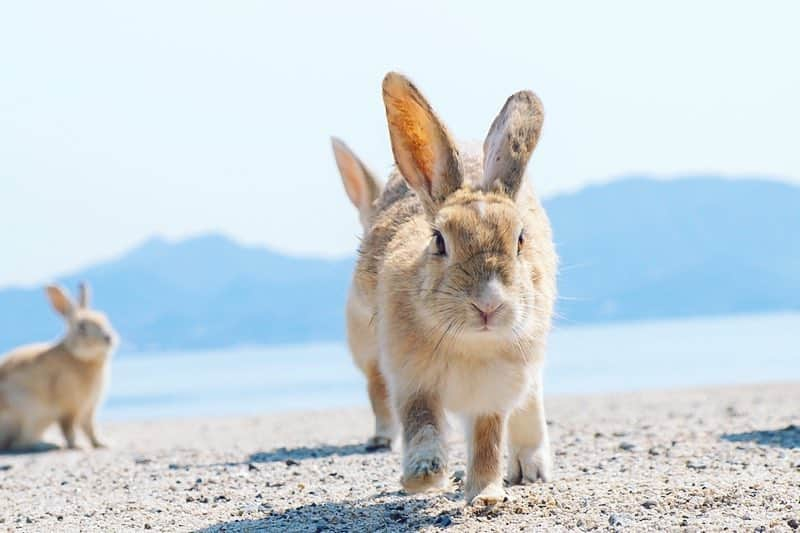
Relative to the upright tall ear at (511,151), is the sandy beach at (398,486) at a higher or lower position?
lower

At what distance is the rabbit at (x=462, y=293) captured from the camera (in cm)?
538

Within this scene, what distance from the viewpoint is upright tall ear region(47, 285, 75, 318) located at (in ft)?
44.5

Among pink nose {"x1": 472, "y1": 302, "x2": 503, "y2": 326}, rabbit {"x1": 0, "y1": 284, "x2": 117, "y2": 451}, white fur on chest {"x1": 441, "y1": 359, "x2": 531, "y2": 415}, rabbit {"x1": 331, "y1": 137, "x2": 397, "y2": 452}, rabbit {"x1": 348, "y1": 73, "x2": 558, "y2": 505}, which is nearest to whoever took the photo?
pink nose {"x1": 472, "y1": 302, "x2": 503, "y2": 326}

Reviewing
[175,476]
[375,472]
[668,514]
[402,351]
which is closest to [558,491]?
[668,514]

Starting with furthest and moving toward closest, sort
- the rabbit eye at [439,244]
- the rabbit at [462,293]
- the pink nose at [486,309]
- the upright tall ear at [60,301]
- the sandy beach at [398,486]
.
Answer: the upright tall ear at [60,301] < the sandy beach at [398,486] < the rabbit eye at [439,244] < the rabbit at [462,293] < the pink nose at [486,309]

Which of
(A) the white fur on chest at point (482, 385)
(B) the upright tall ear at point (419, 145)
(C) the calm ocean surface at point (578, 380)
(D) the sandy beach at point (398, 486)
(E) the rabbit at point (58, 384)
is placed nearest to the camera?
(A) the white fur on chest at point (482, 385)

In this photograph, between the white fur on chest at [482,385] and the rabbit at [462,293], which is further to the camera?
the white fur on chest at [482,385]

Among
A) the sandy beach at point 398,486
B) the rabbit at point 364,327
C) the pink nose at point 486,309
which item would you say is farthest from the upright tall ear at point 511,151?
the rabbit at point 364,327

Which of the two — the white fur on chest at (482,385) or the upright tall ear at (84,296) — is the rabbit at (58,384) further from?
the white fur on chest at (482,385)

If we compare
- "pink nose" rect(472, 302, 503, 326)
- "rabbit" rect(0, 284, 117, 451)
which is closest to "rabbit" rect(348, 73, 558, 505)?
"pink nose" rect(472, 302, 503, 326)

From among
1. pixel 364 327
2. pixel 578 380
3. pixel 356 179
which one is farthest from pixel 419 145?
pixel 578 380

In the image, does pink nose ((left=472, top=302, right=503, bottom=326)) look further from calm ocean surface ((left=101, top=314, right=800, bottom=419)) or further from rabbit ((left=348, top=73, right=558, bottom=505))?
calm ocean surface ((left=101, top=314, right=800, bottom=419))

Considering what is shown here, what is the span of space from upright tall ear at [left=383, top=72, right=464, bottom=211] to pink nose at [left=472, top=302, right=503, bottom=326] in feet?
2.64

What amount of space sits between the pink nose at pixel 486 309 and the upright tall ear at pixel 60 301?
9.10 m
